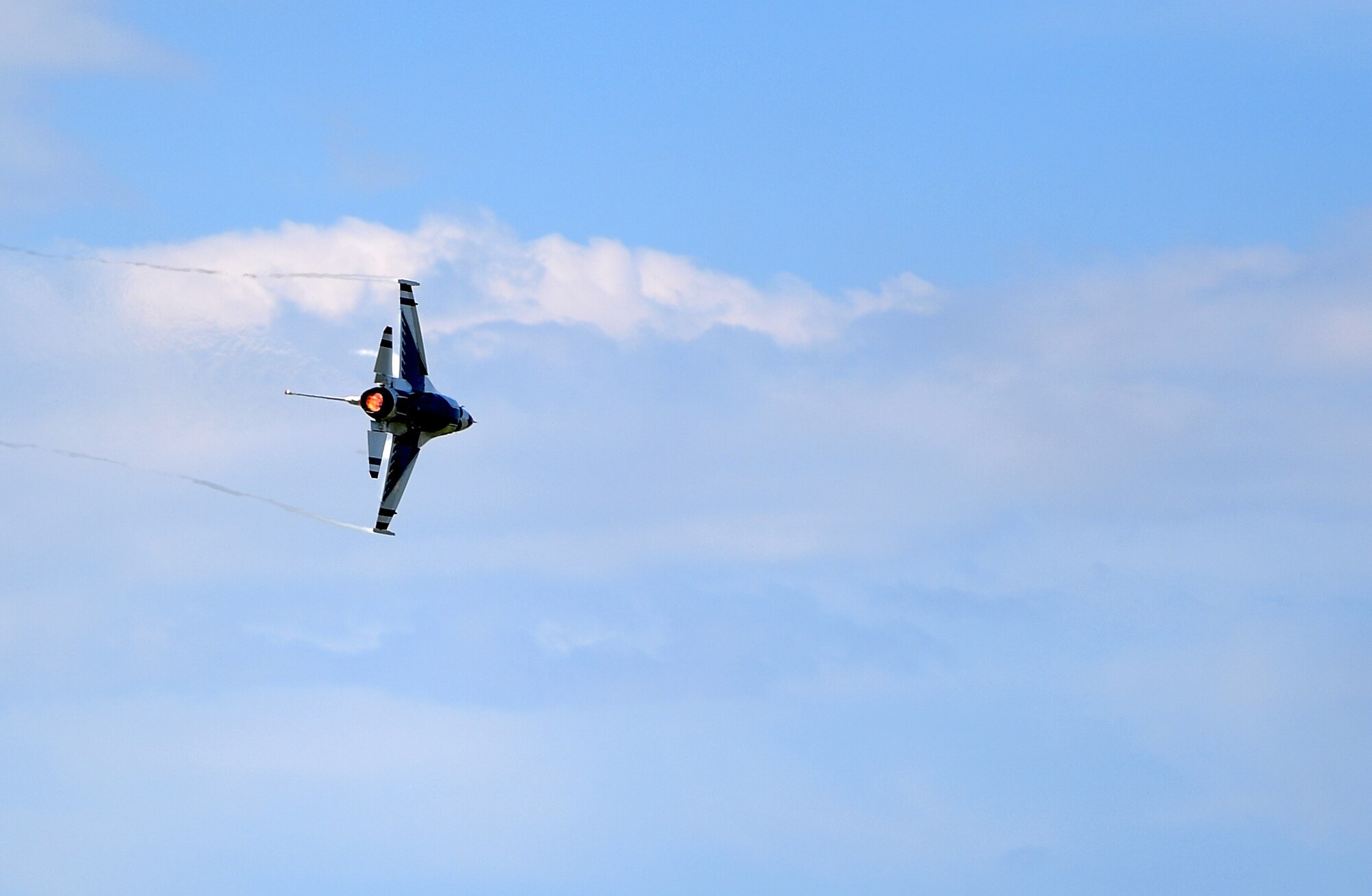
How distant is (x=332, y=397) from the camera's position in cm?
16988

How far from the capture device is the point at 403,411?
174 metres

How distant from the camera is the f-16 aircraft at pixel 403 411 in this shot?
17262 centimetres

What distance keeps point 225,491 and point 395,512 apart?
18.5 metres

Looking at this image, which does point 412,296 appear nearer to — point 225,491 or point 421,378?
point 421,378

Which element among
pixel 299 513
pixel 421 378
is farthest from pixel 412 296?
pixel 299 513

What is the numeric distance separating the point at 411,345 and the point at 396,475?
684cm

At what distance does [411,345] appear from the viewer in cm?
17688

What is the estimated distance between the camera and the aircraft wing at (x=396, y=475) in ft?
581

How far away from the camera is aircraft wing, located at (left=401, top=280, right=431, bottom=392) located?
17575 centimetres

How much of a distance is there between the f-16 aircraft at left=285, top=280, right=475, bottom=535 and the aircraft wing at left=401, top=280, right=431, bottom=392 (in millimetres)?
35

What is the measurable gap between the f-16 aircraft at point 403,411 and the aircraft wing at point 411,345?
35 mm

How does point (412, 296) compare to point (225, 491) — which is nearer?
point (225, 491)

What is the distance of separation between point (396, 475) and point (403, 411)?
4956 mm

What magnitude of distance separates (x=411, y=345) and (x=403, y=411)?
180 inches
